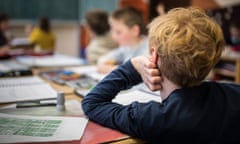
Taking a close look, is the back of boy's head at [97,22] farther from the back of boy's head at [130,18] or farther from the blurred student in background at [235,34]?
the blurred student in background at [235,34]

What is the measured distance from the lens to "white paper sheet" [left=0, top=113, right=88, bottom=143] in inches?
28.0

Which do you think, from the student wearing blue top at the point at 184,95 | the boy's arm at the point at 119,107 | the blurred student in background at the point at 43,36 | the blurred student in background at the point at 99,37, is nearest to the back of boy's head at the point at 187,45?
the student wearing blue top at the point at 184,95

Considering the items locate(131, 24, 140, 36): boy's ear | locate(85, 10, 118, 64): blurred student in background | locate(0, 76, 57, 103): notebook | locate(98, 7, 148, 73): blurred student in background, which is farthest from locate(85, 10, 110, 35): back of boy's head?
locate(0, 76, 57, 103): notebook

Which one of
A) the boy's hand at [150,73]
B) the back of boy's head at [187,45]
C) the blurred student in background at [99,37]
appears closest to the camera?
the back of boy's head at [187,45]

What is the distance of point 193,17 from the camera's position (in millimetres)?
706

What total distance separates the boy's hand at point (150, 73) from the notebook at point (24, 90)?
1.34 feet

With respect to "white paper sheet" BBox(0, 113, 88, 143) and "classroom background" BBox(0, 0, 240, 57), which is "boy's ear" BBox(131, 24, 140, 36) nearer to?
"white paper sheet" BBox(0, 113, 88, 143)

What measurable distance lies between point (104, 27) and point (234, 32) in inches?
52.1

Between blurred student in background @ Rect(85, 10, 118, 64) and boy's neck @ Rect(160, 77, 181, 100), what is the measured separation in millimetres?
1608

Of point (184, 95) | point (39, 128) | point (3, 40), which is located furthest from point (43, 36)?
point (184, 95)

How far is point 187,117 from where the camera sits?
677 mm

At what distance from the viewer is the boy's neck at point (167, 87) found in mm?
749

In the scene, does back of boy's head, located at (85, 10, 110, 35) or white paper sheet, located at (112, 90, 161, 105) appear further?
back of boy's head, located at (85, 10, 110, 35)

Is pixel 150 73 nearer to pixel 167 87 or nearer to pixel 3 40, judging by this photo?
pixel 167 87
